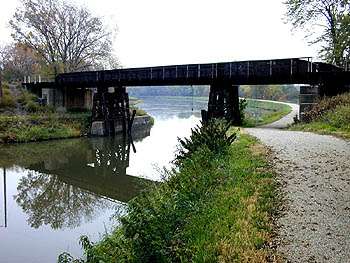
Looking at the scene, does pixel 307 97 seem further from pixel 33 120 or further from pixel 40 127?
pixel 33 120

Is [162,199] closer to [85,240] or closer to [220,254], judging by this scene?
[85,240]

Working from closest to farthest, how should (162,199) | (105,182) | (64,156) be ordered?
(162,199) < (105,182) < (64,156)

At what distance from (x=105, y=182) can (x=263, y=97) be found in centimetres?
7598

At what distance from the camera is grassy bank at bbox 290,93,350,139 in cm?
1685

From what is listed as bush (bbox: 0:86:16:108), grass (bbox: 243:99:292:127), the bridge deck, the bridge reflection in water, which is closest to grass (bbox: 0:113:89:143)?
the bridge reflection in water

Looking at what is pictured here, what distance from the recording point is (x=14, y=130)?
28.8 m

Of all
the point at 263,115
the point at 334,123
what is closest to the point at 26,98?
the point at 263,115

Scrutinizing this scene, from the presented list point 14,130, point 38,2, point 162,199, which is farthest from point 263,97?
point 162,199

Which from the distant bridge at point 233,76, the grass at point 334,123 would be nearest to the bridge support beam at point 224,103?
the distant bridge at point 233,76

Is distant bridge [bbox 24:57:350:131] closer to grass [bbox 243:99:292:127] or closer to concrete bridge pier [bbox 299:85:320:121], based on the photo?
concrete bridge pier [bbox 299:85:320:121]

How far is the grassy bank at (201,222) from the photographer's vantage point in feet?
17.6

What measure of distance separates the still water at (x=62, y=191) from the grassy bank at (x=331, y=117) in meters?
7.24

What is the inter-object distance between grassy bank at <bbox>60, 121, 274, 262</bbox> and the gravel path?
12.2 inches

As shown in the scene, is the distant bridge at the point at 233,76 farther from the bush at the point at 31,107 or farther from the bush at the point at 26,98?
the bush at the point at 26,98
